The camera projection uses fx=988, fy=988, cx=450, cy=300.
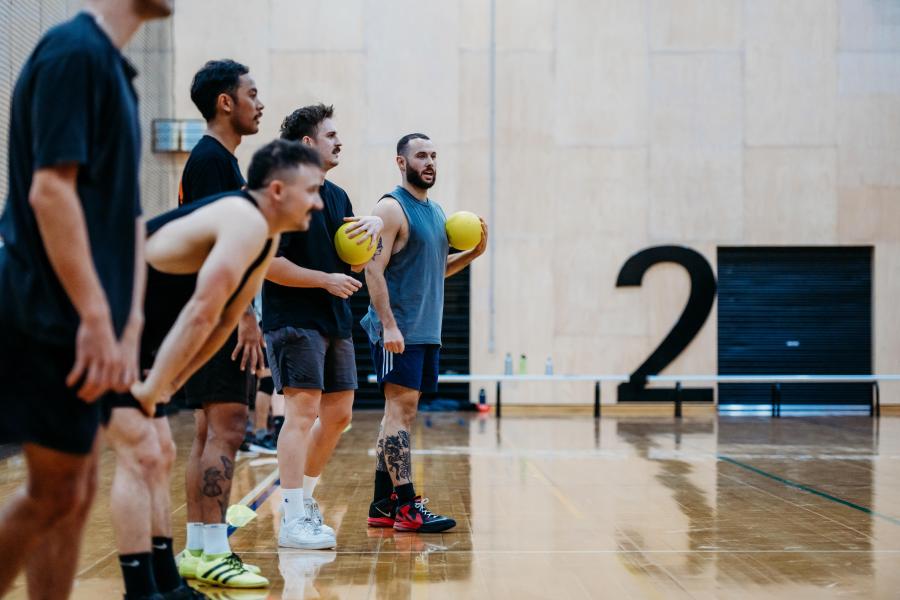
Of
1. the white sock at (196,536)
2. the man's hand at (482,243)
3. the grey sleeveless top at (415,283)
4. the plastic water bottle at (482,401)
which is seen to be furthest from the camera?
the plastic water bottle at (482,401)

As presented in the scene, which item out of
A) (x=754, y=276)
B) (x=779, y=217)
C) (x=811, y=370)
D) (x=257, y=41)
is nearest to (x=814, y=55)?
(x=779, y=217)

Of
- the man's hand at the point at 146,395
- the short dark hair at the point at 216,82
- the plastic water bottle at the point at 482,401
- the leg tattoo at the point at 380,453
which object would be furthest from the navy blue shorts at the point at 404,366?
the plastic water bottle at the point at 482,401

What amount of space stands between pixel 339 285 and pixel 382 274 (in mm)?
571

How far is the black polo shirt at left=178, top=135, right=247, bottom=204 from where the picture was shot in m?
3.54

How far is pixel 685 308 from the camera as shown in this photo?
13461 mm

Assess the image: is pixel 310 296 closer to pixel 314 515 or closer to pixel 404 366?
pixel 404 366

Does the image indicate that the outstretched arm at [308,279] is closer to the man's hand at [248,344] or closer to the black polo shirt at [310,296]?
the black polo shirt at [310,296]

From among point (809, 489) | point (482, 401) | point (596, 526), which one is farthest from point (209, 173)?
point (482, 401)

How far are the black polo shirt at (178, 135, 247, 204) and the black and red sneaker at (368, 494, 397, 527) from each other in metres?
1.83

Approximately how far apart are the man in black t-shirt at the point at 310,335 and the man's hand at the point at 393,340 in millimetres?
221

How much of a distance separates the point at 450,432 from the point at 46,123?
8.37 metres

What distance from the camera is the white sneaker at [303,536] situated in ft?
13.4

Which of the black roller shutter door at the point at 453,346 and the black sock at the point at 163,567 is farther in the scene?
the black roller shutter door at the point at 453,346

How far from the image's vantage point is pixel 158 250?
267cm
